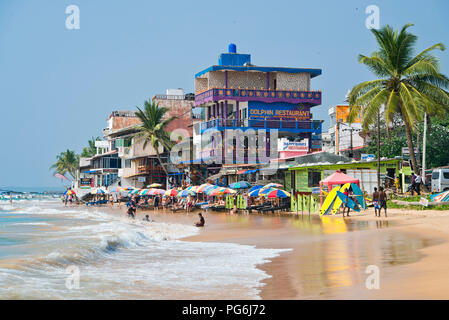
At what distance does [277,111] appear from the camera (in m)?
54.1

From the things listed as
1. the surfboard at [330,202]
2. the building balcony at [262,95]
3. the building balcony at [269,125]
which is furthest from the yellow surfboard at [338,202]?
the building balcony at [262,95]

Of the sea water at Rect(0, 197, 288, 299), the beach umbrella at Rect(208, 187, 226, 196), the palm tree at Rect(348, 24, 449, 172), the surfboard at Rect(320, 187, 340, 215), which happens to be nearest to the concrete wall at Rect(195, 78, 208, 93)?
the beach umbrella at Rect(208, 187, 226, 196)

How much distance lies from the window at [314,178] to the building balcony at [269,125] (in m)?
14.8

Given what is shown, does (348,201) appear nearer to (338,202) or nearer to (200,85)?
(338,202)

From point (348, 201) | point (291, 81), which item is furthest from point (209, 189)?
point (291, 81)

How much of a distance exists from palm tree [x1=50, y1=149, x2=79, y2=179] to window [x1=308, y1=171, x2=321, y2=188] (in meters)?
90.1

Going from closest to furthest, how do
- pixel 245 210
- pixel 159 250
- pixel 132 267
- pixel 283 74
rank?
pixel 132 267
pixel 159 250
pixel 245 210
pixel 283 74

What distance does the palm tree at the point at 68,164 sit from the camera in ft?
396

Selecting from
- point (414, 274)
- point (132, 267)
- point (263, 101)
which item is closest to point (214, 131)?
point (263, 101)

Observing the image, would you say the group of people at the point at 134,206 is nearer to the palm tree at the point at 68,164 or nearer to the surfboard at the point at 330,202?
the surfboard at the point at 330,202

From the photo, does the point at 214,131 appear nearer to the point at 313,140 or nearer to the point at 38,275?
the point at 313,140

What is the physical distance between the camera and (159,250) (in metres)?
16.8

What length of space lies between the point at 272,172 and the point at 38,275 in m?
31.1

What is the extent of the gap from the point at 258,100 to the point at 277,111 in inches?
94.6
